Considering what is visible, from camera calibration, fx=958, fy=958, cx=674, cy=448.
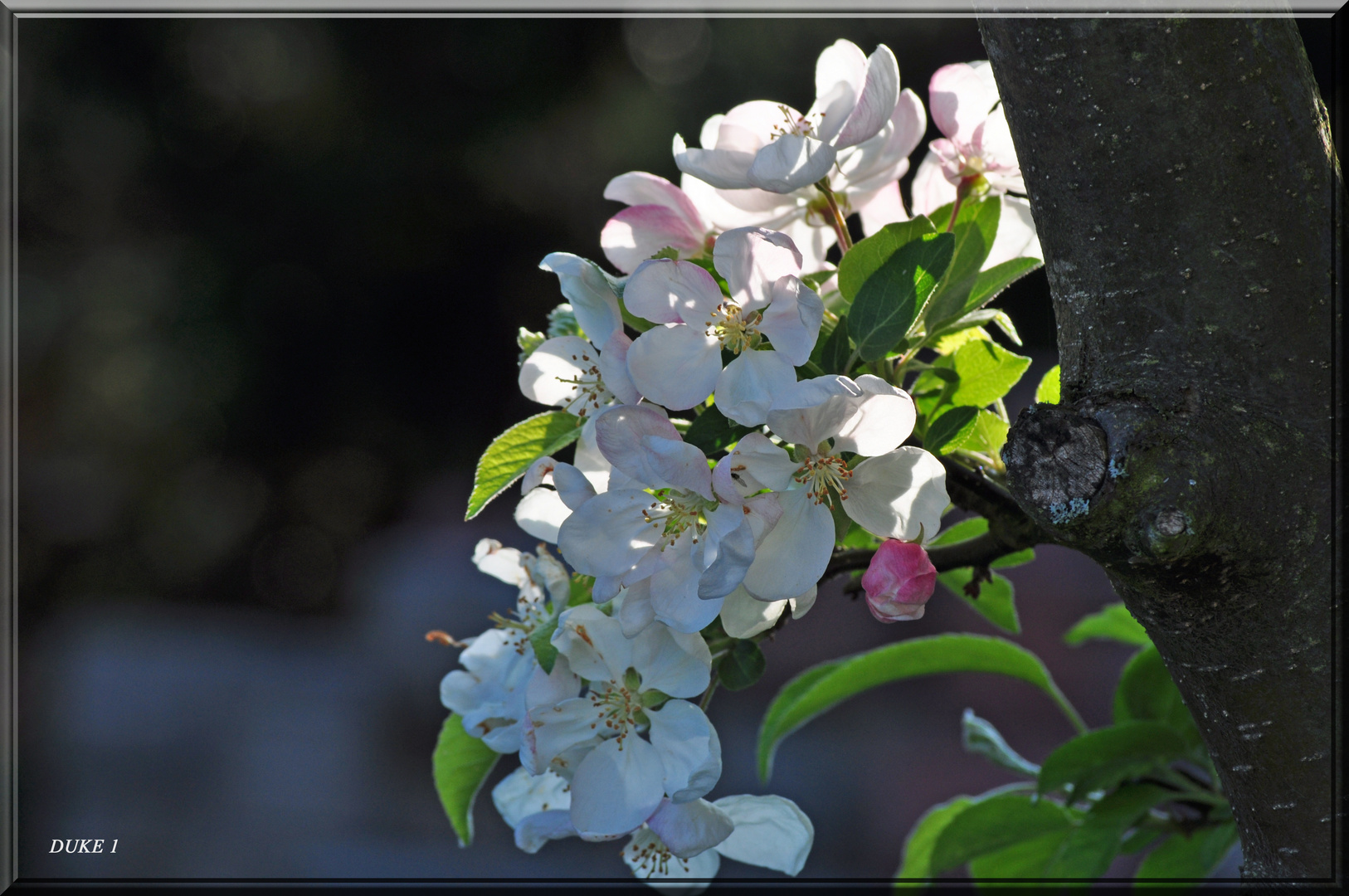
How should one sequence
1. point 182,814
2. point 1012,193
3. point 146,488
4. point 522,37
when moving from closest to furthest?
point 1012,193
point 182,814
point 522,37
point 146,488

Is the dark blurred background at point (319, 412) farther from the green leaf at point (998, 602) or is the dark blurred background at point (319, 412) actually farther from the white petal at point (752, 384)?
the white petal at point (752, 384)

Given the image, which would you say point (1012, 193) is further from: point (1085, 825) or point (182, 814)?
point (182, 814)

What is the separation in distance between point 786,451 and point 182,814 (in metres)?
2.54

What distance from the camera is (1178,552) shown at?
0.29 metres

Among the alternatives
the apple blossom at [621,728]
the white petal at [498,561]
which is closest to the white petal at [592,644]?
the apple blossom at [621,728]

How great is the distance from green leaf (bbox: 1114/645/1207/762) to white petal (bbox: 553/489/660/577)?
0.40 m

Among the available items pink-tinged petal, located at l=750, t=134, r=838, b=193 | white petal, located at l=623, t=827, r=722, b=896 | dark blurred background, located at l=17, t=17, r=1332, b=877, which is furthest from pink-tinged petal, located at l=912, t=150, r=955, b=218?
dark blurred background, located at l=17, t=17, r=1332, b=877

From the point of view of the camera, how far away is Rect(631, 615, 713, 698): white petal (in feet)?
1.18

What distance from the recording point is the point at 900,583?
1.12ft

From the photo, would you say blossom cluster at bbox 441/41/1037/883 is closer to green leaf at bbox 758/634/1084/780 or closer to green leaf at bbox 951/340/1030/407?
green leaf at bbox 951/340/1030/407

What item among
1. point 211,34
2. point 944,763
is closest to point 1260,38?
point 944,763

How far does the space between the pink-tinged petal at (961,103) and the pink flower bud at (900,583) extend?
199mm

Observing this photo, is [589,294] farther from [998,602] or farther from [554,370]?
[998,602]

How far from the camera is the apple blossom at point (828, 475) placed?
328 mm
